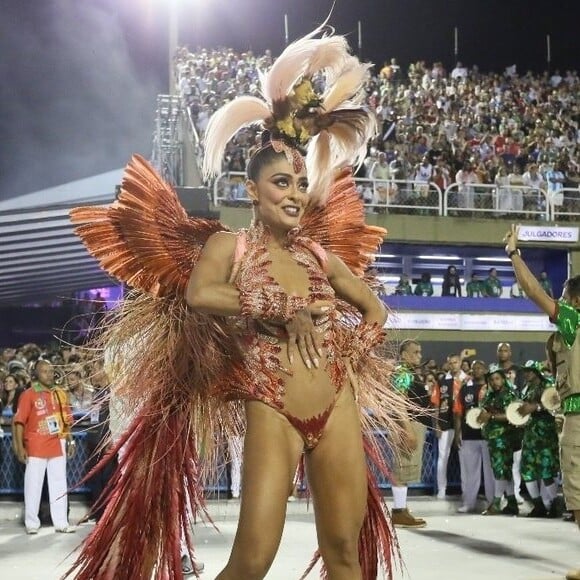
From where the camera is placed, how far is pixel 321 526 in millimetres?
3100

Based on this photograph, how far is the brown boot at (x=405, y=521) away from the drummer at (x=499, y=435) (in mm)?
1261

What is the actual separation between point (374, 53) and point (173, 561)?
2799 cm

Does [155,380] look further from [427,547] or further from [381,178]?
[381,178]

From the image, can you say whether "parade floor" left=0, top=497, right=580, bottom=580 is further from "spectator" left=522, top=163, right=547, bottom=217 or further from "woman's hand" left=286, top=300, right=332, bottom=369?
"spectator" left=522, top=163, right=547, bottom=217

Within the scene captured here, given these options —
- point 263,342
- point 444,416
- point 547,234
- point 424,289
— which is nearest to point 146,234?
point 263,342

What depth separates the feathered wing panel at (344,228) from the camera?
3756 mm

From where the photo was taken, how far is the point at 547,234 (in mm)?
16672

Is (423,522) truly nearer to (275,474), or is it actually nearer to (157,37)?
(275,474)

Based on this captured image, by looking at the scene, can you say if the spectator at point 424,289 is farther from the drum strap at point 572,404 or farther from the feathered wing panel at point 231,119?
the feathered wing panel at point 231,119

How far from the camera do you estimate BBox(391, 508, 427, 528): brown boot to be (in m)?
7.69

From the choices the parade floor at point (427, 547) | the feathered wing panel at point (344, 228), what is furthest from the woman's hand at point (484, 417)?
the feathered wing panel at point (344, 228)

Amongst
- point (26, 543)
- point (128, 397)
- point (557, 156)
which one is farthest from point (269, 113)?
point (557, 156)

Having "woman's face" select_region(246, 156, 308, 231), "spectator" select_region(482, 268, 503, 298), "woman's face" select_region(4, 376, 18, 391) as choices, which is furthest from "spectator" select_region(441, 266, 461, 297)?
"woman's face" select_region(246, 156, 308, 231)

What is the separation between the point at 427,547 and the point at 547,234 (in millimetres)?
11077
